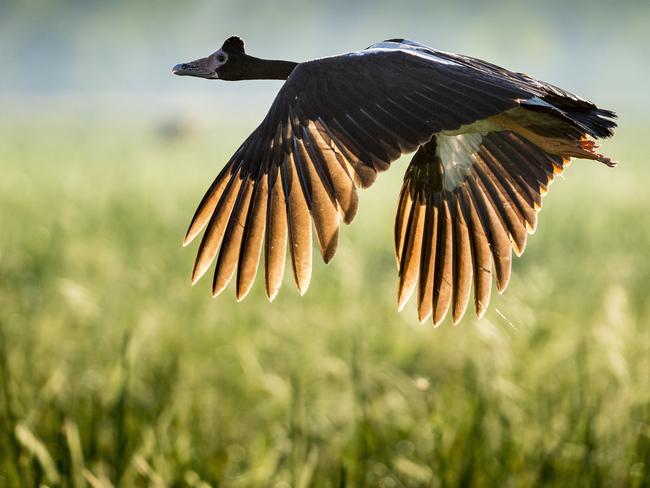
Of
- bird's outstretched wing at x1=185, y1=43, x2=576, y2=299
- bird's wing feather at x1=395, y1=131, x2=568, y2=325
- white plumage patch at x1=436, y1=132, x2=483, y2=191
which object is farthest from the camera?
white plumage patch at x1=436, y1=132, x2=483, y2=191

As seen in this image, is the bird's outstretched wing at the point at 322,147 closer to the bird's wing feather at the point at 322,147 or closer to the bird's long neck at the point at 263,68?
the bird's wing feather at the point at 322,147

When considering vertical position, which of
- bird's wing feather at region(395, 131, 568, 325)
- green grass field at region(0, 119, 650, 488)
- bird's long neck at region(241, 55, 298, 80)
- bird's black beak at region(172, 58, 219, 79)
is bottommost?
green grass field at region(0, 119, 650, 488)

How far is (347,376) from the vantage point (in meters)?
4.55

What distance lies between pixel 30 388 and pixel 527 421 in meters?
1.96

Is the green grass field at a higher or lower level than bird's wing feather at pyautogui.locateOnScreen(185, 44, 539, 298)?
lower

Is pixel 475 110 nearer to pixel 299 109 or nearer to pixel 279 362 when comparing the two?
pixel 299 109

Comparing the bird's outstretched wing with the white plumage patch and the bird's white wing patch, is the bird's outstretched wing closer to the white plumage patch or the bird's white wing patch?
the bird's white wing patch

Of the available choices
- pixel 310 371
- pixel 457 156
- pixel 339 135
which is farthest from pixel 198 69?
pixel 310 371

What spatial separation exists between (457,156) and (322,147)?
1.09 m

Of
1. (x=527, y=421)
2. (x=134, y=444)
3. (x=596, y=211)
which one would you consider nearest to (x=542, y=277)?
(x=527, y=421)

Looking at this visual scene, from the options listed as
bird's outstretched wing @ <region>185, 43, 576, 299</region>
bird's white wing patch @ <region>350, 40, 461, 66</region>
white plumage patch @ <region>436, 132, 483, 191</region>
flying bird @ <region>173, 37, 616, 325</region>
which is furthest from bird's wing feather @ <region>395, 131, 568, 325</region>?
bird's outstretched wing @ <region>185, 43, 576, 299</region>

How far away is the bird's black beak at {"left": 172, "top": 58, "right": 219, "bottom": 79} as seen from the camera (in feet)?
12.5

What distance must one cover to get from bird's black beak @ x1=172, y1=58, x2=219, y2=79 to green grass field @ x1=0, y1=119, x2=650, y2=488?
38.5 inches

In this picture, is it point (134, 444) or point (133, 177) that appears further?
point (133, 177)
